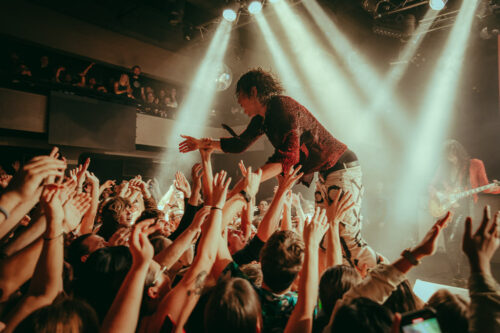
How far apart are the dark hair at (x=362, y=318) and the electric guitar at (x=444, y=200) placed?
512 cm

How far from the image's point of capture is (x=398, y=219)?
778 cm

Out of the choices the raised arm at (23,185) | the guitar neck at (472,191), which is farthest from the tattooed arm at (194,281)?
the guitar neck at (472,191)

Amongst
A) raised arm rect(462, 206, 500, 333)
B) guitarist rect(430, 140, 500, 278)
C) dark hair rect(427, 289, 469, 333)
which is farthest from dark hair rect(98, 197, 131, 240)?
guitarist rect(430, 140, 500, 278)

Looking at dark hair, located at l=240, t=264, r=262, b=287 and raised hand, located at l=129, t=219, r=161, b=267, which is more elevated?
raised hand, located at l=129, t=219, r=161, b=267

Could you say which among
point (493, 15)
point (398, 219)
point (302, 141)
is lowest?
point (398, 219)

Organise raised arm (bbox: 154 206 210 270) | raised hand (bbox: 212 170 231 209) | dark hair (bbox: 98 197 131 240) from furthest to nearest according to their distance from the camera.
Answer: dark hair (bbox: 98 197 131 240) < raised arm (bbox: 154 206 210 270) < raised hand (bbox: 212 170 231 209)

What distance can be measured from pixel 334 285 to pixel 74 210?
1.53 metres

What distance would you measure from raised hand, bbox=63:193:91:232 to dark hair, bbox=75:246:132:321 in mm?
462

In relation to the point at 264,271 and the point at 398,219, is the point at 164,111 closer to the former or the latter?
the point at 398,219

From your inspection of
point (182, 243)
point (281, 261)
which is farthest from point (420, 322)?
point (182, 243)

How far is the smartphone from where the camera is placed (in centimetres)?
78

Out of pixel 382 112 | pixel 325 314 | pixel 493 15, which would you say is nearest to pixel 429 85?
pixel 382 112

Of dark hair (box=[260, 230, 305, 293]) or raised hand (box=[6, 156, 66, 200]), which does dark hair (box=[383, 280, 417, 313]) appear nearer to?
dark hair (box=[260, 230, 305, 293])

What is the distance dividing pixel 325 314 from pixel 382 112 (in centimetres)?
804
